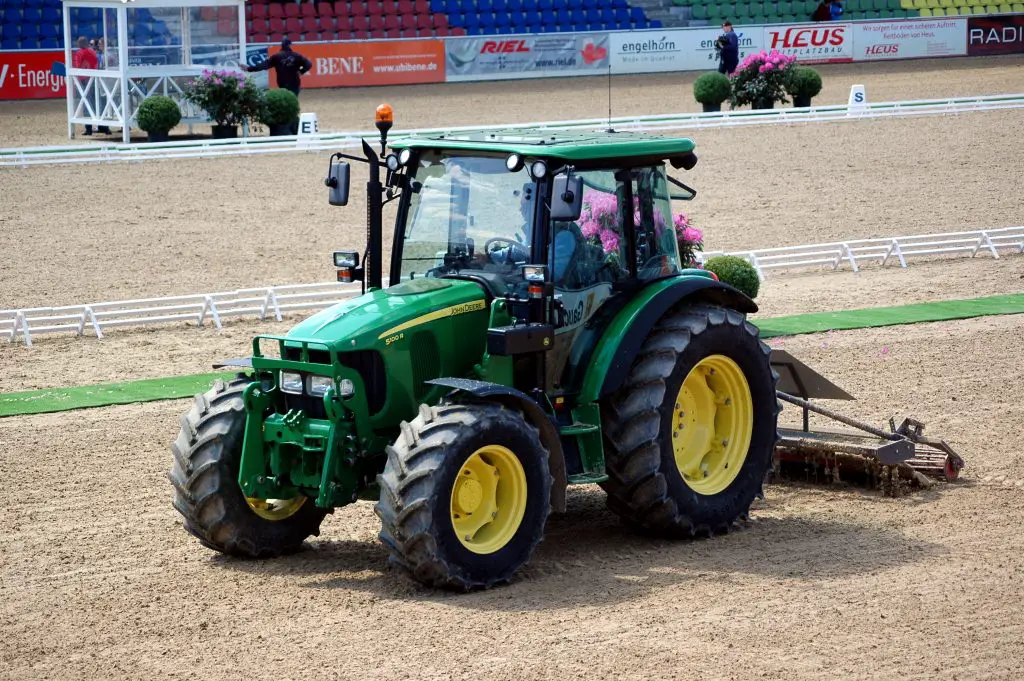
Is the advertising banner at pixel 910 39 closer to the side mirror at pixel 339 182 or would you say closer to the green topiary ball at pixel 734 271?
the green topiary ball at pixel 734 271

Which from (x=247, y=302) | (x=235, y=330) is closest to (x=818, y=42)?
(x=247, y=302)

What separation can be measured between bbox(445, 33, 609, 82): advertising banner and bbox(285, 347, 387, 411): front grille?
30.7 m

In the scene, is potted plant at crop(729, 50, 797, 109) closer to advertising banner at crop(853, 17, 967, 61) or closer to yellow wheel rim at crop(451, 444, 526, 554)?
advertising banner at crop(853, 17, 967, 61)

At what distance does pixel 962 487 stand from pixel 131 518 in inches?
197

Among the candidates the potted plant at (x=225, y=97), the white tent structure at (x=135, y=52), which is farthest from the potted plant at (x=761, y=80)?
the white tent structure at (x=135, y=52)

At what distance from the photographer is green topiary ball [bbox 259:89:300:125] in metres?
26.5

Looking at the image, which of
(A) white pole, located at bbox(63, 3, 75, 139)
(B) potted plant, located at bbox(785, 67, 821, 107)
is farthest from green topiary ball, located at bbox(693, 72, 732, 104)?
(A) white pole, located at bbox(63, 3, 75, 139)

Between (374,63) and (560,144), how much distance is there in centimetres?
2997

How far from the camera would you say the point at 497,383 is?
7.62 meters

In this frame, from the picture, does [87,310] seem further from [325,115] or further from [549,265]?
[325,115]

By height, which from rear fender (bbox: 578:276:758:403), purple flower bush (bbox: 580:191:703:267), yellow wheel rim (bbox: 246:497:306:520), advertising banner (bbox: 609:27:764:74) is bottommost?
yellow wheel rim (bbox: 246:497:306:520)

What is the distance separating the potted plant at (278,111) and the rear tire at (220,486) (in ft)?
63.4

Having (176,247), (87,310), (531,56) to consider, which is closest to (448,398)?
(87,310)

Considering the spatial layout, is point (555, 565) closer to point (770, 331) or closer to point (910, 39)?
point (770, 331)
